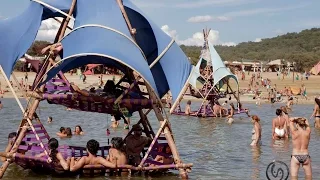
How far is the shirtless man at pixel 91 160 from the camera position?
11234mm

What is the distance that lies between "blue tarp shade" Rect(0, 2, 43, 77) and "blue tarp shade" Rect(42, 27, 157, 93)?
0.95 m

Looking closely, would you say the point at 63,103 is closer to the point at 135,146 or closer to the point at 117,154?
the point at 117,154

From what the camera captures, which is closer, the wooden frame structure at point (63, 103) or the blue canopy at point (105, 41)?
the blue canopy at point (105, 41)

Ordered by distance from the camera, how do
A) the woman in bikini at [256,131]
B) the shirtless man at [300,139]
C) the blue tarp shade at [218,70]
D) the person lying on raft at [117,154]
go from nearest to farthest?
the shirtless man at [300,139] → the person lying on raft at [117,154] → the woman in bikini at [256,131] → the blue tarp shade at [218,70]

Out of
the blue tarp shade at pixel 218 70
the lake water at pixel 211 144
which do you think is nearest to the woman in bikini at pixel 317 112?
the lake water at pixel 211 144

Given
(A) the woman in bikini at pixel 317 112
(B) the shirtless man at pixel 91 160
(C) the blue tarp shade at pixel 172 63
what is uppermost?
(C) the blue tarp shade at pixel 172 63

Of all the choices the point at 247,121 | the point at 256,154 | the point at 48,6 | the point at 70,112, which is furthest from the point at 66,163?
the point at 70,112

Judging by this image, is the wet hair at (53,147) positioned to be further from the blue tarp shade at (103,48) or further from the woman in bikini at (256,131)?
the woman in bikini at (256,131)

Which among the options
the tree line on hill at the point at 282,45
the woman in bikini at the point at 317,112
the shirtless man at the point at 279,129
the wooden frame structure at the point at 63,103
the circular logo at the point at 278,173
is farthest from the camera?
the tree line on hill at the point at 282,45

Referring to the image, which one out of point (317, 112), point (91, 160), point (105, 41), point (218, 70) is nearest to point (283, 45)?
point (218, 70)

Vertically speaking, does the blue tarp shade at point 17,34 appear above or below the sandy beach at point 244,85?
above

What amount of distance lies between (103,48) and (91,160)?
8.03 feet

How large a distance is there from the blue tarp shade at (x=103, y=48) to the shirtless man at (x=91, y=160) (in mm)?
1657

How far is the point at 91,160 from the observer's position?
37.3 ft
